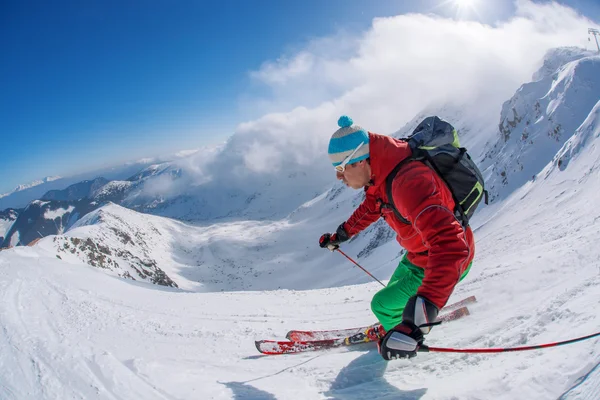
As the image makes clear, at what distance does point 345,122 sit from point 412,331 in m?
2.55

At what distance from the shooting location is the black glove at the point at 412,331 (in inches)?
116

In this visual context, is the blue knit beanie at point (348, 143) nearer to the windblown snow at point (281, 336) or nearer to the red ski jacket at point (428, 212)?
the red ski jacket at point (428, 212)

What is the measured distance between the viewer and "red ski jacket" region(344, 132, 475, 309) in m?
3.01

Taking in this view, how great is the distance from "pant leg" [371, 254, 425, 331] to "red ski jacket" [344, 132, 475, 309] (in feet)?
2.36

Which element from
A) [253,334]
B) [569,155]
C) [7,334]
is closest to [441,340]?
[253,334]

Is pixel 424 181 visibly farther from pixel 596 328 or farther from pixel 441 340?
pixel 441 340

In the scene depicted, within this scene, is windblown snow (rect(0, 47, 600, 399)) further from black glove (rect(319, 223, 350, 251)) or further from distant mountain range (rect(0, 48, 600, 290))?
distant mountain range (rect(0, 48, 600, 290))

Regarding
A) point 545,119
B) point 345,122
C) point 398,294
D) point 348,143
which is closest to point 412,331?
point 398,294

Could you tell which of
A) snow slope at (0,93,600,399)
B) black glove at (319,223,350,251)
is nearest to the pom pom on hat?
black glove at (319,223,350,251)

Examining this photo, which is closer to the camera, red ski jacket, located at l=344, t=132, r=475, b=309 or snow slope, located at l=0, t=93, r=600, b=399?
red ski jacket, located at l=344, t=132, r=475, b=309

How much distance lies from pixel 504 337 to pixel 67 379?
5602 millimetres

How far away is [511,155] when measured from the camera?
5578cm

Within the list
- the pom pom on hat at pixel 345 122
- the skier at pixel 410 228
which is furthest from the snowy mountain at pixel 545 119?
the pom pom on hat at pixel 345 122

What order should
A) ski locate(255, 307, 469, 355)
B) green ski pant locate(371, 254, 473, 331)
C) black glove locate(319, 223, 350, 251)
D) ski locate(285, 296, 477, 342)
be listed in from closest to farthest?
green ski pant locate(371, 254, 473, 331) → ski locate(255, 307, 469, 355) → ski locate(285, 296, 477, 342) → black glove locate(319, 223, 350, 251)
